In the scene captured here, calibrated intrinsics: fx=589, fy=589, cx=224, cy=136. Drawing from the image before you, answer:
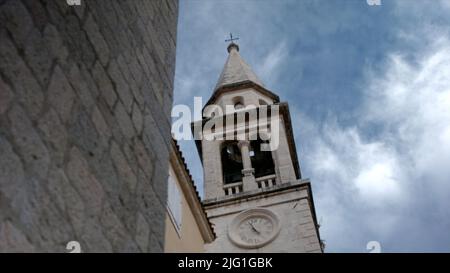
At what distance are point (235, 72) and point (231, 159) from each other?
5.98 meters

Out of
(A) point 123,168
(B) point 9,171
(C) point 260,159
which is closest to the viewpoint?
(B) point 9,171

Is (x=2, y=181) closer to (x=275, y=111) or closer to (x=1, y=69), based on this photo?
(x=1, y=69)

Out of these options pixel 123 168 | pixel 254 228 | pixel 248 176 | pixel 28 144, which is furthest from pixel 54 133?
pixel 248 176

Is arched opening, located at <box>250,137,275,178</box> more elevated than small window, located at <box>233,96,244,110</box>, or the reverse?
small window, located at <box>233,96,244,110</box>

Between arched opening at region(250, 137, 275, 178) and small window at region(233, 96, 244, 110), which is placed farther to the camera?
small window at region(233, 96, 244, 110)

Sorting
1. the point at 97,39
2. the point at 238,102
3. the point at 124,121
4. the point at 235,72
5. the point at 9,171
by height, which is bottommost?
the point at 9,171

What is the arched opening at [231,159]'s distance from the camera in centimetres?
2184

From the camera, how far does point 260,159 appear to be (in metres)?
21.9

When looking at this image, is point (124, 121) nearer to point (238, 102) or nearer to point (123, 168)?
point (123, 168)

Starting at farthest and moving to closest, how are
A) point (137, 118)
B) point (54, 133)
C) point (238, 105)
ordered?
point (238, 105) → point (137, 118) → point (54, 133)

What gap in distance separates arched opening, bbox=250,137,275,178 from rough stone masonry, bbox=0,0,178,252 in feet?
59.9

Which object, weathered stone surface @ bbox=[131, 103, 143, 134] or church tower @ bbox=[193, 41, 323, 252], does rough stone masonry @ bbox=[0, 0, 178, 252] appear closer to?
weathered stone surface @ bbox=[131, 103, 143, 134]

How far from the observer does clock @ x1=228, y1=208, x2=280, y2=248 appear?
1798cm

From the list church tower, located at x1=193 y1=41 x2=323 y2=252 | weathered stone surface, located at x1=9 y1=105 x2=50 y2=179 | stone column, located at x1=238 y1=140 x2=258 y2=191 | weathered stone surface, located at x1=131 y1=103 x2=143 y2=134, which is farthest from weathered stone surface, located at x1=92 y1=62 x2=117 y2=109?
stone column, located at x1=238 y1=140 x2=258 y2=191
